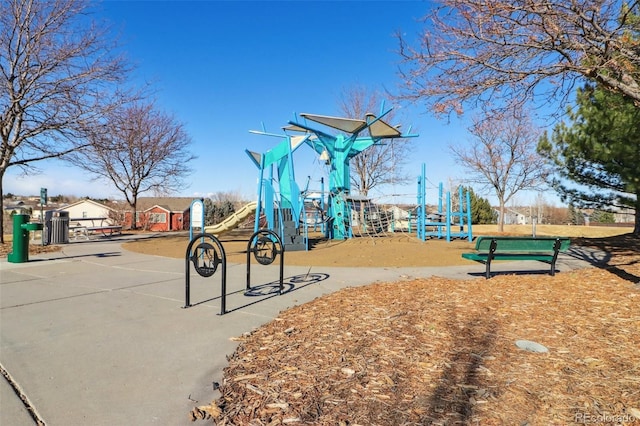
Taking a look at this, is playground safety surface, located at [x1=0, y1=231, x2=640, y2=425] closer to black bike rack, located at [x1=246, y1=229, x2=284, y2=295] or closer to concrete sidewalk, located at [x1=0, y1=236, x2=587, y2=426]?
concrete sidewalk, located at [x1=0, y1=236, x2=587, y2=426]

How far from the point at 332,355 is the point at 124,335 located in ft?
7.56

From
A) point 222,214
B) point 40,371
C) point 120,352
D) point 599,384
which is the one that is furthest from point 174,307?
point 222,214

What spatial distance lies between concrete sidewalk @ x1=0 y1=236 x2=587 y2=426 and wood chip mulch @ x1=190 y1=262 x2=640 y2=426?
1.13 ft

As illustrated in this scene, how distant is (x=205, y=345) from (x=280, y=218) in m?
9.34

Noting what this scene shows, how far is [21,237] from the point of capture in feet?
30.5

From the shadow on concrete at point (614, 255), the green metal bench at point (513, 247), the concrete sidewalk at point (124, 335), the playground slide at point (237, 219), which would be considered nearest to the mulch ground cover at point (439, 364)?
the concrete sidewalk at point (124, 335)

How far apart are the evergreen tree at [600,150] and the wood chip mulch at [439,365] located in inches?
277

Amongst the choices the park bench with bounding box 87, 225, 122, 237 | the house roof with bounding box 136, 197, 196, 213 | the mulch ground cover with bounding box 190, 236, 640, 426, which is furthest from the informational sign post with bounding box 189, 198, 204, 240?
the house roof with bounding box 136, 197, 196, 213

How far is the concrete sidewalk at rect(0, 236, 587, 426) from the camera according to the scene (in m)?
2.60

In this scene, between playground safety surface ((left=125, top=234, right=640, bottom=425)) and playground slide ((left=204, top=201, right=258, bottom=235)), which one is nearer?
playground safety surface ((left=125, top=234, right=640, bottom=425))

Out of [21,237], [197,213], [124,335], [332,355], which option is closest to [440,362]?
[332,355]

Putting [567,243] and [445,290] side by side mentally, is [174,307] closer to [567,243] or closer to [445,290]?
[445,290]

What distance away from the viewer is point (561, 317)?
14.5ft

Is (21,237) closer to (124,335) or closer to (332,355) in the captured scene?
(124,335)
